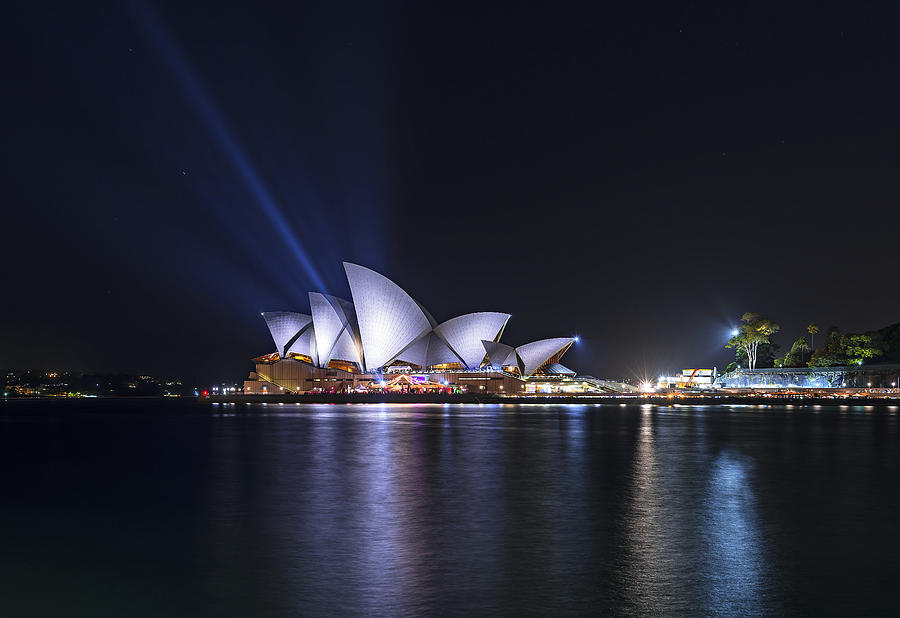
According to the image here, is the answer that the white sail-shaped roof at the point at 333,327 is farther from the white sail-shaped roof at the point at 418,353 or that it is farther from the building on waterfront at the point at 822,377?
the building on waterfront at the point at 822,377

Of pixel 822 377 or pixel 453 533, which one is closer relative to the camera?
pixel 453 533

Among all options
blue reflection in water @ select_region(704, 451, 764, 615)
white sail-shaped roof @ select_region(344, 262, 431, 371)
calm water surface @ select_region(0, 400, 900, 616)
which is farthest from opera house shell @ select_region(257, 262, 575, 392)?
blue reflection in water @ select_region(704, 451, 764, 615)

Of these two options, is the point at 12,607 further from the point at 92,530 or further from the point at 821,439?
the point at 821,439

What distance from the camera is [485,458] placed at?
2852cm

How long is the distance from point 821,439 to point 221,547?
33.5 meters

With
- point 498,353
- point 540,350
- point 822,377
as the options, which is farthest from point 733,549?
point 822,377

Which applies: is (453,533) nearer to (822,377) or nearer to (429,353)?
(429,353)

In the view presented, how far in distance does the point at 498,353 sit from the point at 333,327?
23.8 meters

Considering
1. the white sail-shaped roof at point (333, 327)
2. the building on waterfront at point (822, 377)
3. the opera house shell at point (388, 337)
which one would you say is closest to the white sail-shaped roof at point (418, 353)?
the opera house shell at point (388, 337)

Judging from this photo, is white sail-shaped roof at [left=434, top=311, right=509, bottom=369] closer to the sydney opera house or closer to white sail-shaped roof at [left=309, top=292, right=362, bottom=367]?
the sydney opera house

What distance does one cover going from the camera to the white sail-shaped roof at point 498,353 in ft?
365

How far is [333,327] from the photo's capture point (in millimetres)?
106500

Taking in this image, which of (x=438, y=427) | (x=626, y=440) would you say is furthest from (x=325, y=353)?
(x=626, y=440)

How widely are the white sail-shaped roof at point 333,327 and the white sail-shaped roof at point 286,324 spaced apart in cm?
636
